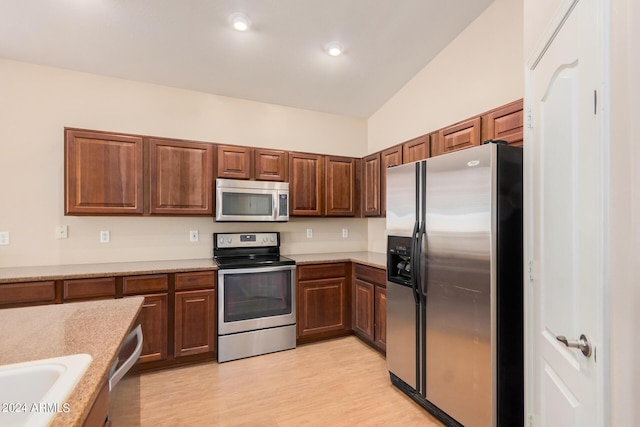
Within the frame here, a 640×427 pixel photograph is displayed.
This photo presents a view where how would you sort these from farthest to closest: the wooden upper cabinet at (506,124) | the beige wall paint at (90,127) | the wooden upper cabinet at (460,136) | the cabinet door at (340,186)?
the cabinet door at (340,186)
the beige wall paint at (90,127)
the wooden upper cabinet at (460,136)
the wooden upper cabinet at (506,124)

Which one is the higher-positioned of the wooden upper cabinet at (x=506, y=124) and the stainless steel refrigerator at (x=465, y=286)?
the wooden upper cabinet at (x=506, y=124)

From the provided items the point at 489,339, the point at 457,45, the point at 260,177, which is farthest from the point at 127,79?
the point at 489,339

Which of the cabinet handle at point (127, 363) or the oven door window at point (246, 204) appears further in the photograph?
the oven door window at point (246, 204)

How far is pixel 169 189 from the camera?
2869 mm

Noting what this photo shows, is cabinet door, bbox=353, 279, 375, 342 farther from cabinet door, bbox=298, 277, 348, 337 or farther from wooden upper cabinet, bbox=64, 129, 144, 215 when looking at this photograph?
wooden upper cabinet, bbox=64, 129, 144, 215

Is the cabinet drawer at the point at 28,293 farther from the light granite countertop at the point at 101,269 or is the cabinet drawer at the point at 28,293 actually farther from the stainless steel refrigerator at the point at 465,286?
the stainless steel refrigerator at the point at 465,286

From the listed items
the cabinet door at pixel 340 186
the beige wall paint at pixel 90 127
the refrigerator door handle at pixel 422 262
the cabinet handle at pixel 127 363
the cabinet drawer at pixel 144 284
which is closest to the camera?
the cabinet handle at pixel 127 363

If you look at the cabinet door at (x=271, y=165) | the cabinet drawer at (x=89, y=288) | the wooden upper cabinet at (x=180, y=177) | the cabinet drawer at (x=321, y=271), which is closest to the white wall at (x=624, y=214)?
the cabinet drawer at (x=321, y=271)

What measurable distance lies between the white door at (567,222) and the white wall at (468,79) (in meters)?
1.04

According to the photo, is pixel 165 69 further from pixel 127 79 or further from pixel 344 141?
pixel 344 141

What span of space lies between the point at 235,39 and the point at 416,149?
1943 mm

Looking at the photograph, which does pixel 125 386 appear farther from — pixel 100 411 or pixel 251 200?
pixel 251 200

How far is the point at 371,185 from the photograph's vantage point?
3625 mm

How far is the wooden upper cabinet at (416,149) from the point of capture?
9.25 ft
